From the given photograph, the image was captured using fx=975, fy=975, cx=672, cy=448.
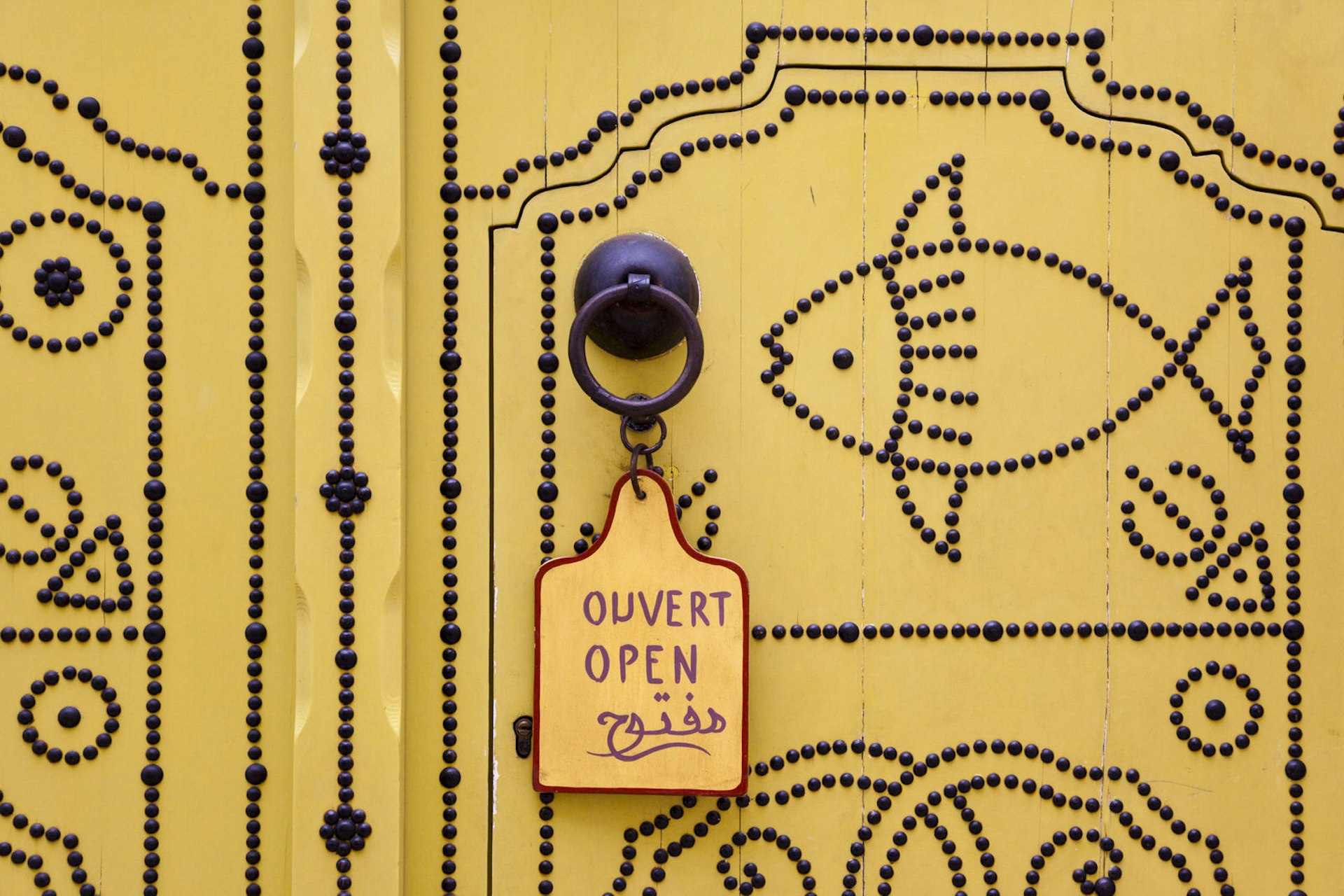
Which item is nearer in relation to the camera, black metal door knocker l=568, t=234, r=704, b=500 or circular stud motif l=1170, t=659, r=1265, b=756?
black metal door knocker l=568, t=234, r=704, b=500

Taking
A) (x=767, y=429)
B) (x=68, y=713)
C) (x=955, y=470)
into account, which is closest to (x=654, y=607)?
(x=767, y=429)

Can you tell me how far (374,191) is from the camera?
3.25ft

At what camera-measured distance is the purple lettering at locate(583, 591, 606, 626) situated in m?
0.99

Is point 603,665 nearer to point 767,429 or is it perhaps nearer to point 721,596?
point 721,596

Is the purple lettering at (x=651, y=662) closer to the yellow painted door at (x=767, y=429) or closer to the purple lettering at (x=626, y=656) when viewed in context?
the purple lettering at (x=626, y=656)

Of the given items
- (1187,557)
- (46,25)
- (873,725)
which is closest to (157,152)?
(46,25)

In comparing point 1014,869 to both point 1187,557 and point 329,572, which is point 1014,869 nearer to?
point 1187,557

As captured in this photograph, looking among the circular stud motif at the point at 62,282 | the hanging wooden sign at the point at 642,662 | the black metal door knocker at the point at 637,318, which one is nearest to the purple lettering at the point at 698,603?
the hanging wooden sign at the point at 642,662

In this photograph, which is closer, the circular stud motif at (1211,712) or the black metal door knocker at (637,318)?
the black metal door knocker at (637,318)

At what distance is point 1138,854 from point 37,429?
1263 millimetres

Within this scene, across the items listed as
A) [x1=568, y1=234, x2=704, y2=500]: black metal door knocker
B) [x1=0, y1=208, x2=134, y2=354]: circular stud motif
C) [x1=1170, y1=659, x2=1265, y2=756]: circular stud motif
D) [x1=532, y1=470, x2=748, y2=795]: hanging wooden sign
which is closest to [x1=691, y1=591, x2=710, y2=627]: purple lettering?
[x1=532, y1=470, x2=748, y2=795]: hanging wooden sign

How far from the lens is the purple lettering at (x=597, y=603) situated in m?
0.99

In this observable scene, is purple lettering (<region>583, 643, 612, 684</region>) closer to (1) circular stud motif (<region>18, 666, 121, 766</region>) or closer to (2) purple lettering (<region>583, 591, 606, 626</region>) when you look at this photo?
(2) purple lettering (<region>583, 591, 606, 626</region>)

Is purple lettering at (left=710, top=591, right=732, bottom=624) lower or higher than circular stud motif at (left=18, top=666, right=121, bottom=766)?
higher
